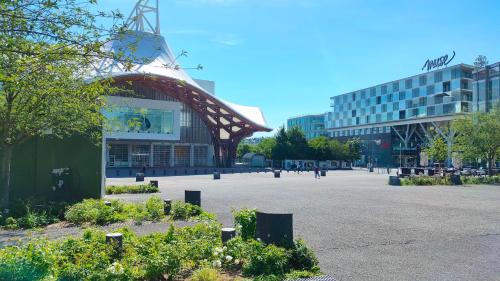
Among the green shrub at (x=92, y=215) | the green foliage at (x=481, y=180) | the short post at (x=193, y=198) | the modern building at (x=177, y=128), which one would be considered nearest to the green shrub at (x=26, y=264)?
the green shrub at (x=92, y=215)

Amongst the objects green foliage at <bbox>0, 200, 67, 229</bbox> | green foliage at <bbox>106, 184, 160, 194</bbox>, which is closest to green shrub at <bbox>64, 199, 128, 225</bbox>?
green foliage at <bbox>0, 200, 67, 229</bbox>

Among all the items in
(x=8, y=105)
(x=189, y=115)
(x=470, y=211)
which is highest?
(x=189, y=115)

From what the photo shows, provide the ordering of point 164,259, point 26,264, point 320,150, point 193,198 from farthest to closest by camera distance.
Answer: point 320,150
point 193,198
point 164,259
point 26,264

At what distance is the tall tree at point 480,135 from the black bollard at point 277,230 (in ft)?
111

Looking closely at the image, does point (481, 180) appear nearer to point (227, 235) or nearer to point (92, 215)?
point (92, 215)

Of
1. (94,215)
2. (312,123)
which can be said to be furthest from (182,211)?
(312,123)

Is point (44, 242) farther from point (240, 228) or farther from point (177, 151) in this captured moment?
point (177, 151)

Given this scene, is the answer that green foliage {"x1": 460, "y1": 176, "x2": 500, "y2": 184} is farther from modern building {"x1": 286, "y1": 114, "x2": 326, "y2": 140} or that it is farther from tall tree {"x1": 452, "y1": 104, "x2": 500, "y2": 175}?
modern building {"x1": 286, "y1": 114, "x2": 326, "y2": 140}

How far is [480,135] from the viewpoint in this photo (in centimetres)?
3522

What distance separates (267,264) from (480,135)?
34.7 m

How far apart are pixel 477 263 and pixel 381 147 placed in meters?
89.3

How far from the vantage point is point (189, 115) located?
231 feet

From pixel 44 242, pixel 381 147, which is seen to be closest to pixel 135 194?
pixel 44 242

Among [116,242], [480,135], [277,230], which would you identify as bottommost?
[116,242]
